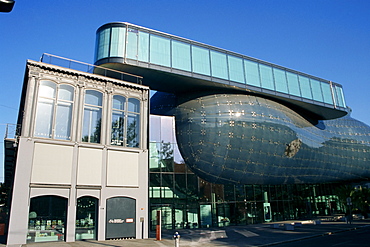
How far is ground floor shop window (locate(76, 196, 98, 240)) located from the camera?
851 inches

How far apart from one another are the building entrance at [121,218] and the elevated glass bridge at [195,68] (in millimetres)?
12067

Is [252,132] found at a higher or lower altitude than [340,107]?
lower

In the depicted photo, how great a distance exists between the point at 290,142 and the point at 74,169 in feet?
91.2

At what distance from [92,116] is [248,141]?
1852 centimetres

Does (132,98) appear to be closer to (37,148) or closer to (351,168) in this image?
(37,148)

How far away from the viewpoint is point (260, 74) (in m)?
Answer: 37.8

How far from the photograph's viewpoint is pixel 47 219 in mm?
20625

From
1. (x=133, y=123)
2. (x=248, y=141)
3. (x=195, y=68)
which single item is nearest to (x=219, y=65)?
(x=195, y=68)

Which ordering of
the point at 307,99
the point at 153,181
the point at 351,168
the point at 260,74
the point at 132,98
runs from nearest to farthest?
the point at 132,98
the point at 153,181
the point at 260,74
the point at 307,99
the point at 351,168

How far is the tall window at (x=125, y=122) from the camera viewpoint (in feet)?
81.7

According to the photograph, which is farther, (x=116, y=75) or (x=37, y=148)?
(x=116, y=75)

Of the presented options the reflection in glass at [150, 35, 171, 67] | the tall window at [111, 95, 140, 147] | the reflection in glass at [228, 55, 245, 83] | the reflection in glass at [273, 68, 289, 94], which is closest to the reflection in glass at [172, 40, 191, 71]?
the reflection in glass at [150, 35, 171, 67]

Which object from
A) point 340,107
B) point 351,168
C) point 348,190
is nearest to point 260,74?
point 340,107

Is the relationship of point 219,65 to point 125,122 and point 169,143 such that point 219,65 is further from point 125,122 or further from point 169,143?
point 125,122
